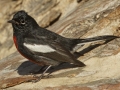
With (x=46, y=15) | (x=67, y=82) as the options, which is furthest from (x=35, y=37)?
(x=46, y=15)

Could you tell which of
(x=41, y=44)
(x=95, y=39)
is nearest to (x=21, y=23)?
(x=41, y=44)

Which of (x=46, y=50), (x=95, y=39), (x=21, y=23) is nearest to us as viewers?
(x=46, y=50)

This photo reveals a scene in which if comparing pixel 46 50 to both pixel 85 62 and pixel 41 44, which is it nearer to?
pixel 41 44

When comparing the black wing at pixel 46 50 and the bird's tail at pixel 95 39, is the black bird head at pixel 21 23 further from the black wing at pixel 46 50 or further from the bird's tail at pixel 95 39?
the bird's tail at pixel 95 39

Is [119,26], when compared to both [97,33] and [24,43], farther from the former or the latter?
[24,43]

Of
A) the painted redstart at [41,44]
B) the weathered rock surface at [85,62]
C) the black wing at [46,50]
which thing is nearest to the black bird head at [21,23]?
the painted redstart at [41,44]

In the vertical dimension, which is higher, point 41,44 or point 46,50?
point 41,44

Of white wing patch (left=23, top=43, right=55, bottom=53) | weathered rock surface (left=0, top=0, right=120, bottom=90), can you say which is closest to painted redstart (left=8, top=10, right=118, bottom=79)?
white wing patch (left=23, top=43, right=55, bottom=53)

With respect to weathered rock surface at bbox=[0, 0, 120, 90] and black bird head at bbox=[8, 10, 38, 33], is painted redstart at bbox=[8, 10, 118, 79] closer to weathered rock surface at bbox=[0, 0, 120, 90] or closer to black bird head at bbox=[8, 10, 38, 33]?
black bird head at bbox=[8, 10, 38, 33]
